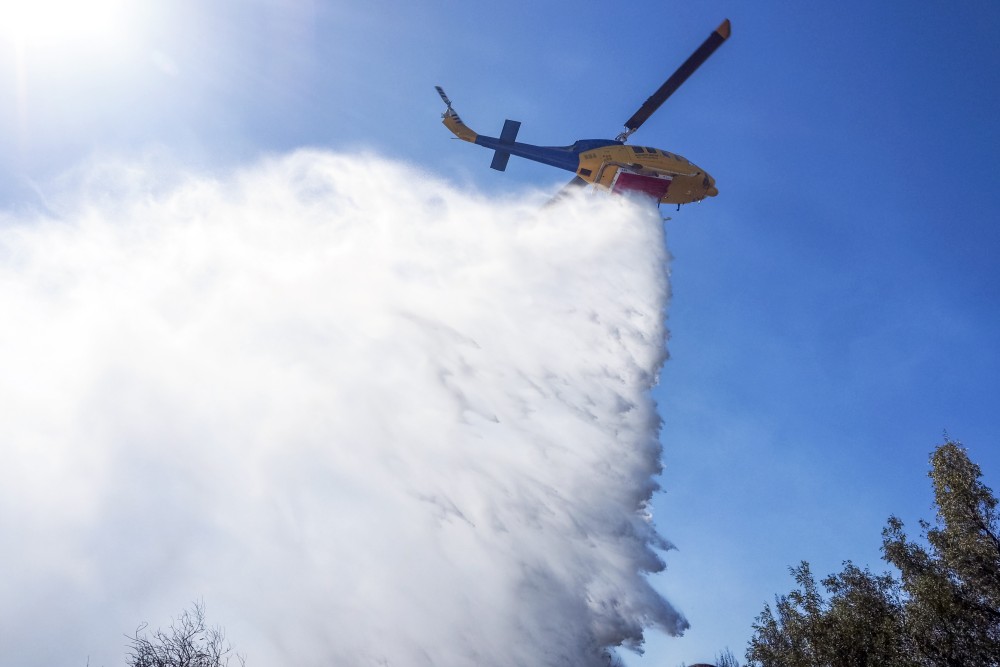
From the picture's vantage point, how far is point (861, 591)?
83.8 ft

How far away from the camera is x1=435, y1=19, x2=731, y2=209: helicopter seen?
33.3 m

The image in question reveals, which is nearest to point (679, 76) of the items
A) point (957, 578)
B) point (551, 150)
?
point (551, 150)

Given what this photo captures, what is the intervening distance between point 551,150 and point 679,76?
28.2 feet

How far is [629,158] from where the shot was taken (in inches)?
1323

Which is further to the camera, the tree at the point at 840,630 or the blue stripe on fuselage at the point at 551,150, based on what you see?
the blue stripe on fuselage at the point at 551,150

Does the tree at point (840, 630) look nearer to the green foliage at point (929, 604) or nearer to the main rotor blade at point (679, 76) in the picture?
the green foliage at point (929, 604)

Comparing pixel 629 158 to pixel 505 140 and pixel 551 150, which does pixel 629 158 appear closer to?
pixel 551 150

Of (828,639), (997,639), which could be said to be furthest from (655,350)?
(997,639)

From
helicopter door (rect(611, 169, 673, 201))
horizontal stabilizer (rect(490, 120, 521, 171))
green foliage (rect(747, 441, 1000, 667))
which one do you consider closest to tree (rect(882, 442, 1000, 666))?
green foliage (rect(747, 441, 1000, 667))

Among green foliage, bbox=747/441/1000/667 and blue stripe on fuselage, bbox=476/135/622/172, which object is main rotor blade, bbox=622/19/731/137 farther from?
green foliage, bbox=747/441/1000/667

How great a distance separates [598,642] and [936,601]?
1306cm

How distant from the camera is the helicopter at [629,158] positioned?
1313 inches

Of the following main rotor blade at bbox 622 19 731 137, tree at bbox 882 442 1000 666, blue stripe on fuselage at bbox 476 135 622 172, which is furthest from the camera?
blue stripe on fuselage at bbox 476 135 622 172

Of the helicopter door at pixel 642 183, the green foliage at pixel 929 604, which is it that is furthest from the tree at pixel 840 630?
the helicopter door at pixel 642 183
